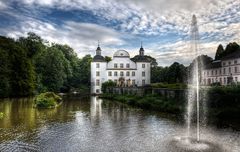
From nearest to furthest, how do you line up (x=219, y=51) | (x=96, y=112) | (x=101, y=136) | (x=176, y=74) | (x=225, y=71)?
(x=101, y=136), (x=96, y=112), (x=225, y=71), (x=176, y=74), (x=219, y=51)

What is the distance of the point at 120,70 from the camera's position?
193ft

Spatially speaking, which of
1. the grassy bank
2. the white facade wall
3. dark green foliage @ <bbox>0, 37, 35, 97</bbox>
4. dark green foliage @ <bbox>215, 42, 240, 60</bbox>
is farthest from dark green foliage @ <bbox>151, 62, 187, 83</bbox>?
the grassy bank

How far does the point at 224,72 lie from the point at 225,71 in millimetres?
444

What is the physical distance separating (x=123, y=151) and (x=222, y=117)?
1107 cm

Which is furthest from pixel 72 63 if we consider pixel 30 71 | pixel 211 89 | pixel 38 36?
pixel 211 89

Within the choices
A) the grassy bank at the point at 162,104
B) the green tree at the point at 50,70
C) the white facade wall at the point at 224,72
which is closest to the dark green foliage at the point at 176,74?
the white facade wall at the point at 224,72

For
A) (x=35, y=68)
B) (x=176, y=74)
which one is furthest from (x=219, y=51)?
(x=35, y=68)

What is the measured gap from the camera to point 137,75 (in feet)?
196

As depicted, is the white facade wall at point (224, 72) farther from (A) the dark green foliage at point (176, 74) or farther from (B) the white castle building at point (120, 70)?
(B) the white castle building at point (120, 70)

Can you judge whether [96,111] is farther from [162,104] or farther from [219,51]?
[219,51]

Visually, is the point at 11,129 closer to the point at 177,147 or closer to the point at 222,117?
the point at 177,147

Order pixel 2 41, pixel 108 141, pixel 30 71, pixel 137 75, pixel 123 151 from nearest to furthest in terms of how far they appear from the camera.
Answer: pixel 123 151 → pixel 108 141 → pixel 2 41 → pixel 30 71 → pixel 137 75

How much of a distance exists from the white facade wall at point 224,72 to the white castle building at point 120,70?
12.9m

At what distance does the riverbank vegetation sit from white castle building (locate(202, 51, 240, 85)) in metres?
31.4
